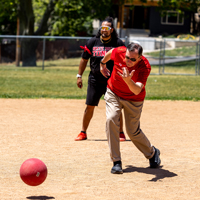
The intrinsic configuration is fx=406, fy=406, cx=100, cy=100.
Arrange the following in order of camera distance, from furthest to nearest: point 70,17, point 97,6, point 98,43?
point 70,17
point 97,6
point 98,43

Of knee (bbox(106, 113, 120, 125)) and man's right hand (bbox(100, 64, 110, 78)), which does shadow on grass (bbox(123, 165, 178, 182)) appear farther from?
man's right hand (bbox(100, 64, 110, 78))

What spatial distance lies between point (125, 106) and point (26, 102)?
6.91 metres

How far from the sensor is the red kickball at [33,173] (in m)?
4.49

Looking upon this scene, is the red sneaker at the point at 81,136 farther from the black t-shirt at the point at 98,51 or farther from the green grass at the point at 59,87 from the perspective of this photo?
the green grass at the point at 59,87

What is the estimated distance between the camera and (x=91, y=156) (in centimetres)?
625

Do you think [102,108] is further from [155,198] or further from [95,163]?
[155,198]

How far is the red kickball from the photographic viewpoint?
4.49m

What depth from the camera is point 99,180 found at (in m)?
5.08

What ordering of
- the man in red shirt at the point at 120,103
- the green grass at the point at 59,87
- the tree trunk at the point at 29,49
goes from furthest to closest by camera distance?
the tree trunk at the point at 29,49
the green grass at the point at 59,87
the man in red shirt at the point at 120,103

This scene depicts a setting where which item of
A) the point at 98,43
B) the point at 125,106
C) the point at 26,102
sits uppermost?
the point at 98,43

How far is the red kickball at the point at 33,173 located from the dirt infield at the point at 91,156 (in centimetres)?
14

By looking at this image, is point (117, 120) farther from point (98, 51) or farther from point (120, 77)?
point (98, 51)

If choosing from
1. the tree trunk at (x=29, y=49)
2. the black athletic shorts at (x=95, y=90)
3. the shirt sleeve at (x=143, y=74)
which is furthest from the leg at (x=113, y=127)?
the tree trunk at (x=29, y=49)

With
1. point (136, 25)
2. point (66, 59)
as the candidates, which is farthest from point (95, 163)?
point (136, 25)
